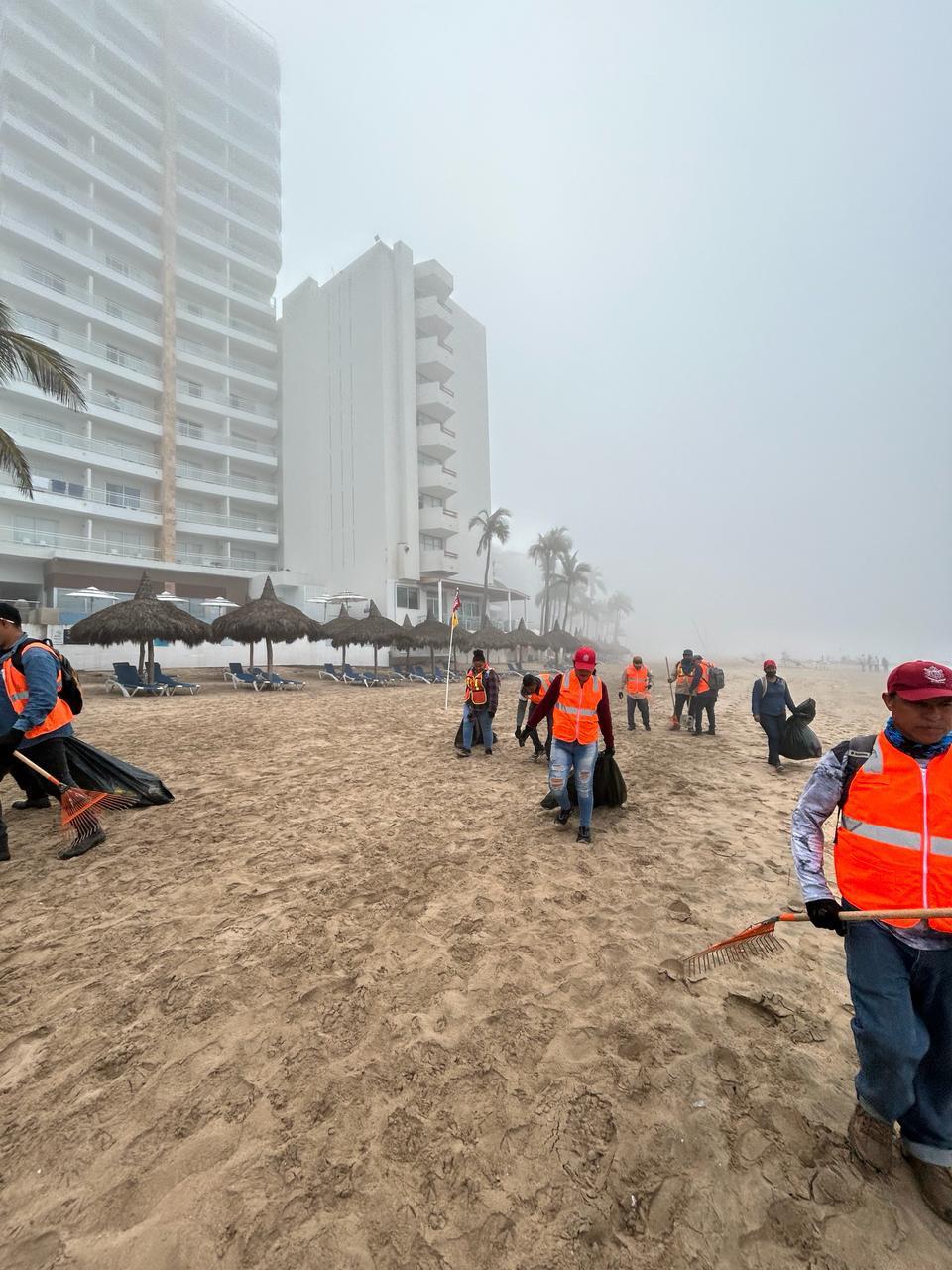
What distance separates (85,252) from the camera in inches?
1208

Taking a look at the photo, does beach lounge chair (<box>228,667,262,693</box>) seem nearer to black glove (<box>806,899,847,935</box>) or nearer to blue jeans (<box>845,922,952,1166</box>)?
black glove (<box>806,899,847,935</box>)

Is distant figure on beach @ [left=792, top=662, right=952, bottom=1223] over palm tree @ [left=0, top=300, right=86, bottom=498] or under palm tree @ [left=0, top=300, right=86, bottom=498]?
under

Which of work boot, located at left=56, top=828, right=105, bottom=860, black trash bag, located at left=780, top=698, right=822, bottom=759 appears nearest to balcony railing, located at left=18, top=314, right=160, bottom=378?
work boot, located at left=56, top=828, right=105, bottom=860

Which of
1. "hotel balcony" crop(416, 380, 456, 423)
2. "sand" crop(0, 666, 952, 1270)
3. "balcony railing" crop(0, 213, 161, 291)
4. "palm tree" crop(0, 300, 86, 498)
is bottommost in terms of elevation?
"sand" crop(0, 666, 952, 1270)

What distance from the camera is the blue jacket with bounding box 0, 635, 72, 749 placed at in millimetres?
3828

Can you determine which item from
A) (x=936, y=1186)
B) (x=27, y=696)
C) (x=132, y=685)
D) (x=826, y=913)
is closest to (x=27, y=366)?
(x=132, y=685)

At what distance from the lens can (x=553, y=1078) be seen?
7.38 ft

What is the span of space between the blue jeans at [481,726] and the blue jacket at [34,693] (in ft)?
16.5

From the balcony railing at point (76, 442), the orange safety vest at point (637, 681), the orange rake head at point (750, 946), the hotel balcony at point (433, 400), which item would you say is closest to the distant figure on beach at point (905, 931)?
the orange rake head at point (750, 946)

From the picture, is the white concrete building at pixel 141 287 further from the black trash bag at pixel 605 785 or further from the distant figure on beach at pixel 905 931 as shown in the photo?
the distant figure on beach at pixel 905 931

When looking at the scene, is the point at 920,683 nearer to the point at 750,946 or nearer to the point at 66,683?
the point at 750,946

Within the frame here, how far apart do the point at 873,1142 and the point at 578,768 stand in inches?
119

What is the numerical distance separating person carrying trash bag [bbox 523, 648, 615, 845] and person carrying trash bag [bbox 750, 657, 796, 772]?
12.9 ft

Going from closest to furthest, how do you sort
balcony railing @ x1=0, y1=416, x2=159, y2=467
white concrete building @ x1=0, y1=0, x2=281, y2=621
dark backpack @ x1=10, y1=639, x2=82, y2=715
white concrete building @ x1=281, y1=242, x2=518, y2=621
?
dark backpack @ x1=10, y1=639, x2=82, y2=715
balcony railing @ x1=0, y1=416, x2=159, y2=467
white concrete building @ x1=0, y1=0, x2=281, y2=621
white concrete building @ x1=281, y1=242, x2=518, y2=621
